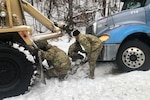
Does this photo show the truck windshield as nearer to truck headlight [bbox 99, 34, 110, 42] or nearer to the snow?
truck headlight [bbox 99, 34, 110, 42]

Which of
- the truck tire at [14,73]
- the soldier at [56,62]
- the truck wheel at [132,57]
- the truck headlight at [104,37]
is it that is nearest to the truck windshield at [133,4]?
the truck wheel at [132,57]

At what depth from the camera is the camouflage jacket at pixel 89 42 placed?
6.32m

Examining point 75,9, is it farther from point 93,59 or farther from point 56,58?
point 56,58

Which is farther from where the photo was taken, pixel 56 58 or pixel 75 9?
pixel 75 9

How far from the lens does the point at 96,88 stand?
583 centimetres

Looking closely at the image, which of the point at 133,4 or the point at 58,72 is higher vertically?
the point at 133,4

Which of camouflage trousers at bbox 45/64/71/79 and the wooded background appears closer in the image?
camouflage trousers at bbox 45/64/71/79

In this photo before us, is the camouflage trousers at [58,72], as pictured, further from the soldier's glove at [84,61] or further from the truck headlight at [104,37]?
the truck headlight at [104,37]

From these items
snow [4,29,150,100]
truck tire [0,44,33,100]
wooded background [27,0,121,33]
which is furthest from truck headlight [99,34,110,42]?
wooded background [27,0,121,33]

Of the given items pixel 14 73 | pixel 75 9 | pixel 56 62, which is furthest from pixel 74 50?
pixel 75 9

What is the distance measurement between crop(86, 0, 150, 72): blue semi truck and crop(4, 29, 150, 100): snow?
10.3 inches

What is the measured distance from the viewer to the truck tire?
216 inches

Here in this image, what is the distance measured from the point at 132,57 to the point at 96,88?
1299 mm

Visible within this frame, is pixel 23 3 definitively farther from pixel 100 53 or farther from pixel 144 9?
pixel 144 9
